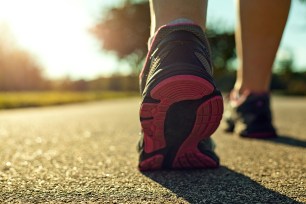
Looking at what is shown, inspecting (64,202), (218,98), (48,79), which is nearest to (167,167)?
(218,98)

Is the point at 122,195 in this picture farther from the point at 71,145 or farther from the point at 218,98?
the point at 71,145

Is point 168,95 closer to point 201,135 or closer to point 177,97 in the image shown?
point 177,97

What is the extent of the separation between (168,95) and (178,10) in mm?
280

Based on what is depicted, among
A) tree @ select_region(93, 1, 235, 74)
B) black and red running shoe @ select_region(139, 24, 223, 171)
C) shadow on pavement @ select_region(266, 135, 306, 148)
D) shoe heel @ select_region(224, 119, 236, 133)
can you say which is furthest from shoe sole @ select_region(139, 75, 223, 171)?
tree @ select_region(93, 1, 235, 74)

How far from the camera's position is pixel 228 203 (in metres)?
0.85

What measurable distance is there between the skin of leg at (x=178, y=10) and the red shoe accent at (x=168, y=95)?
0.24 meters

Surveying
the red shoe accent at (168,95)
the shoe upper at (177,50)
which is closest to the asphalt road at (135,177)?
the red shoe accent at (168,95)

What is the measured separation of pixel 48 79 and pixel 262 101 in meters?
24.2

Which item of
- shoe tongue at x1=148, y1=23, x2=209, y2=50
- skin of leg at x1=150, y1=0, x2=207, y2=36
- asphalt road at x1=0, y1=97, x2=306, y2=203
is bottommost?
asphalt road at x1=0, y1=97, x2=306, y2=203

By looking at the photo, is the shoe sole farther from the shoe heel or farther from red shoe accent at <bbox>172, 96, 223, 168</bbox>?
the shoe heel

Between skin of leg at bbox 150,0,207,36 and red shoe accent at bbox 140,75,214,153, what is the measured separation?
0.80ft

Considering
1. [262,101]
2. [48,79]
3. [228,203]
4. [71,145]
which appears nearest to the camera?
[228,203]

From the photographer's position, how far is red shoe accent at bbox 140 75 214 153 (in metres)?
0.99

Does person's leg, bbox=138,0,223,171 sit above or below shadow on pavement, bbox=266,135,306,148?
above
